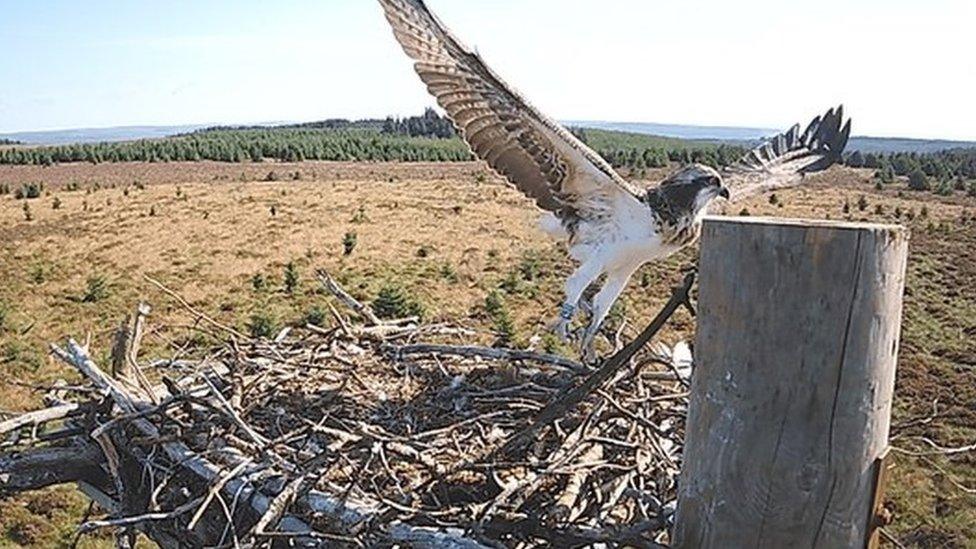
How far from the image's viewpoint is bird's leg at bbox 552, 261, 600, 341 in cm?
461

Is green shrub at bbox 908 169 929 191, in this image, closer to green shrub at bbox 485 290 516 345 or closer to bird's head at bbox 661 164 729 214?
green shrub at bbox 485 290 516 345

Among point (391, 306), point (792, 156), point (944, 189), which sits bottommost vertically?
point (391, 306)

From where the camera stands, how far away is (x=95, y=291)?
15.5 meters

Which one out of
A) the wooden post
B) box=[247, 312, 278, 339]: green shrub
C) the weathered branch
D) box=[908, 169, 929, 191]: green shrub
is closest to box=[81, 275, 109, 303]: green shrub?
box=[247, 312, 278, 339]: green shrub

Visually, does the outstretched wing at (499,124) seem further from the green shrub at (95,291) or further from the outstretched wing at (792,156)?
the green shrub at (95,291)

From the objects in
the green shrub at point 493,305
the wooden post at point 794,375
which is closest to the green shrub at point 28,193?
the green shrub at point 493,305

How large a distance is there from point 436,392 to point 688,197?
5.02ft

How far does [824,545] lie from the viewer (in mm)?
1566

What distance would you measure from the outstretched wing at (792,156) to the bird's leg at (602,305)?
3.44ft

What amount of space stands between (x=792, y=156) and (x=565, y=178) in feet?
6.40

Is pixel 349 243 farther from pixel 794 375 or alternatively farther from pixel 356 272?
pixel 794 375

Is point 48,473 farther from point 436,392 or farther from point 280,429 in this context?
point 436,392

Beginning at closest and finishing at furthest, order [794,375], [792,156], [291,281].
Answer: [794,375] → [792,156] → [291,281]

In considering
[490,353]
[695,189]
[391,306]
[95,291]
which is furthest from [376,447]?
[95,291]
